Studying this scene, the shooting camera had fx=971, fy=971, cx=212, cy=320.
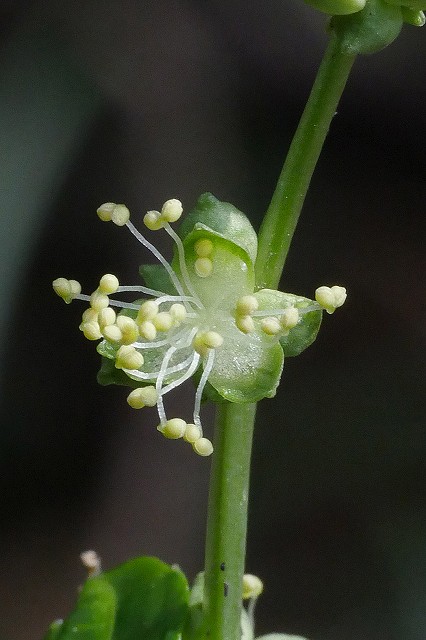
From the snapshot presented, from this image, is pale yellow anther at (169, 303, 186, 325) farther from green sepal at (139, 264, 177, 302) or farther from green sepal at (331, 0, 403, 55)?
green sepal at (331, 0, 403, 55)

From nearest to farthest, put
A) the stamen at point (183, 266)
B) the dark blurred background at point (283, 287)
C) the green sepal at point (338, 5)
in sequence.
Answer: the green sepal at point (338, 5) < the stamen at point (183, 266) < the dark blurred background at point (283, 287)

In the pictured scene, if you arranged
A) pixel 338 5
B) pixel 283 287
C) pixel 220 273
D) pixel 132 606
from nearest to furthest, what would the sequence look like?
pixel 338 5
pixel 220 273
pixel 132 606
pixel 283 287

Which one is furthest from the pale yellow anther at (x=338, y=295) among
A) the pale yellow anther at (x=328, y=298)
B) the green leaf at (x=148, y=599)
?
the green leaf at (x=148, y=599)

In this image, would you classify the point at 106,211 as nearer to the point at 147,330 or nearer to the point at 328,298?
the point at 147,330

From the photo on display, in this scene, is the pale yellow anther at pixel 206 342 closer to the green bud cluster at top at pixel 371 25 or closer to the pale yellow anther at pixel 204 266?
the pale yellow anther at pixel 204 266

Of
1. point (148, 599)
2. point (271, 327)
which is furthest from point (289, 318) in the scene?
point (148, 599)

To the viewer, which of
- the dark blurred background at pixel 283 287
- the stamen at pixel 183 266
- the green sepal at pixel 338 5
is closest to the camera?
the green sepal at pixel 338 5

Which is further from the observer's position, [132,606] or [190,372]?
[132,606]

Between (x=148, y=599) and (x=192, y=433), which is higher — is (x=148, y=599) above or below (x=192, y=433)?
below
